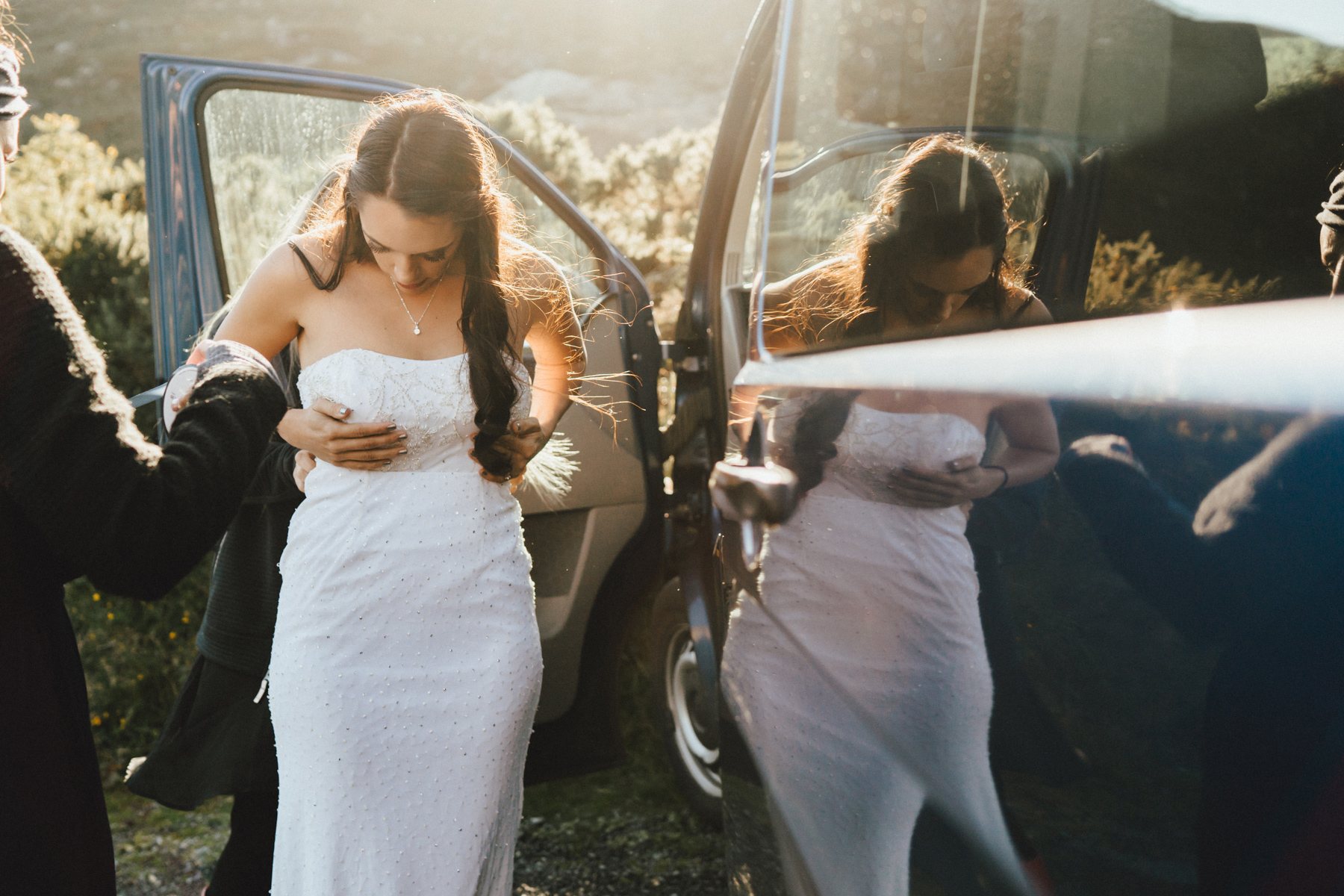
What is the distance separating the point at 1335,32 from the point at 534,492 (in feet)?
6.89

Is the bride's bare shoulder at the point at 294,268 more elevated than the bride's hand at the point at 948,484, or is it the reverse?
the bride's bare shoulder at the point at 294,268

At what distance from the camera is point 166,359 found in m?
2.38

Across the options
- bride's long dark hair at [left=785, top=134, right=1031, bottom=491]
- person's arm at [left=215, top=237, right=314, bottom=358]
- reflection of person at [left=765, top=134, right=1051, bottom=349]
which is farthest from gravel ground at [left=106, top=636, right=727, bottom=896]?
reflection of person at [left=765, top=134, right=1051, bottom=349]

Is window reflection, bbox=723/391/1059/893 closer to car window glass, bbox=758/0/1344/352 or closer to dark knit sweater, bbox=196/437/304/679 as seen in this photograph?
car window glass, bbox=758/0/1344/352

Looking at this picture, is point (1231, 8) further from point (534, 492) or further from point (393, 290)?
point (534, 492)

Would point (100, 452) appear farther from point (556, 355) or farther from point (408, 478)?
point (556, 355)

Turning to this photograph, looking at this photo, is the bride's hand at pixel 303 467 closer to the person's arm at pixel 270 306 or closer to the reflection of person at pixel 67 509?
the person's arm at pixel 270 306

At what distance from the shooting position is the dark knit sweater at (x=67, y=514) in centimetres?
110

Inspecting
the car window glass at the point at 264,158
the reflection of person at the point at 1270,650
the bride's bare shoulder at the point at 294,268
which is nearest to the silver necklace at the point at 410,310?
the bride's bare shoulder at the point at 294,268

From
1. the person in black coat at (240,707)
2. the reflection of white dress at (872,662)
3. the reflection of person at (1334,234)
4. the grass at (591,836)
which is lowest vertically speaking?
the grass at (591,836)

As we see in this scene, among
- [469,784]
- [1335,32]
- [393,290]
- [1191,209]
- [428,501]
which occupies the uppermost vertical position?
[1335,32]

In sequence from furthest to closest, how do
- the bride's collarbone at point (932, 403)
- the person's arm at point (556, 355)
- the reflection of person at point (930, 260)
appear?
the person's arm at point (556, 355) < the reflection of person at point (930, 260) < the bride's collarbone at point (932, 403)

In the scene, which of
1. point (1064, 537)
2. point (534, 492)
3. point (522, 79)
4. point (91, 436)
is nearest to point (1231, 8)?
point (1064, 537)

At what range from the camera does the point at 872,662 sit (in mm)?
1303
